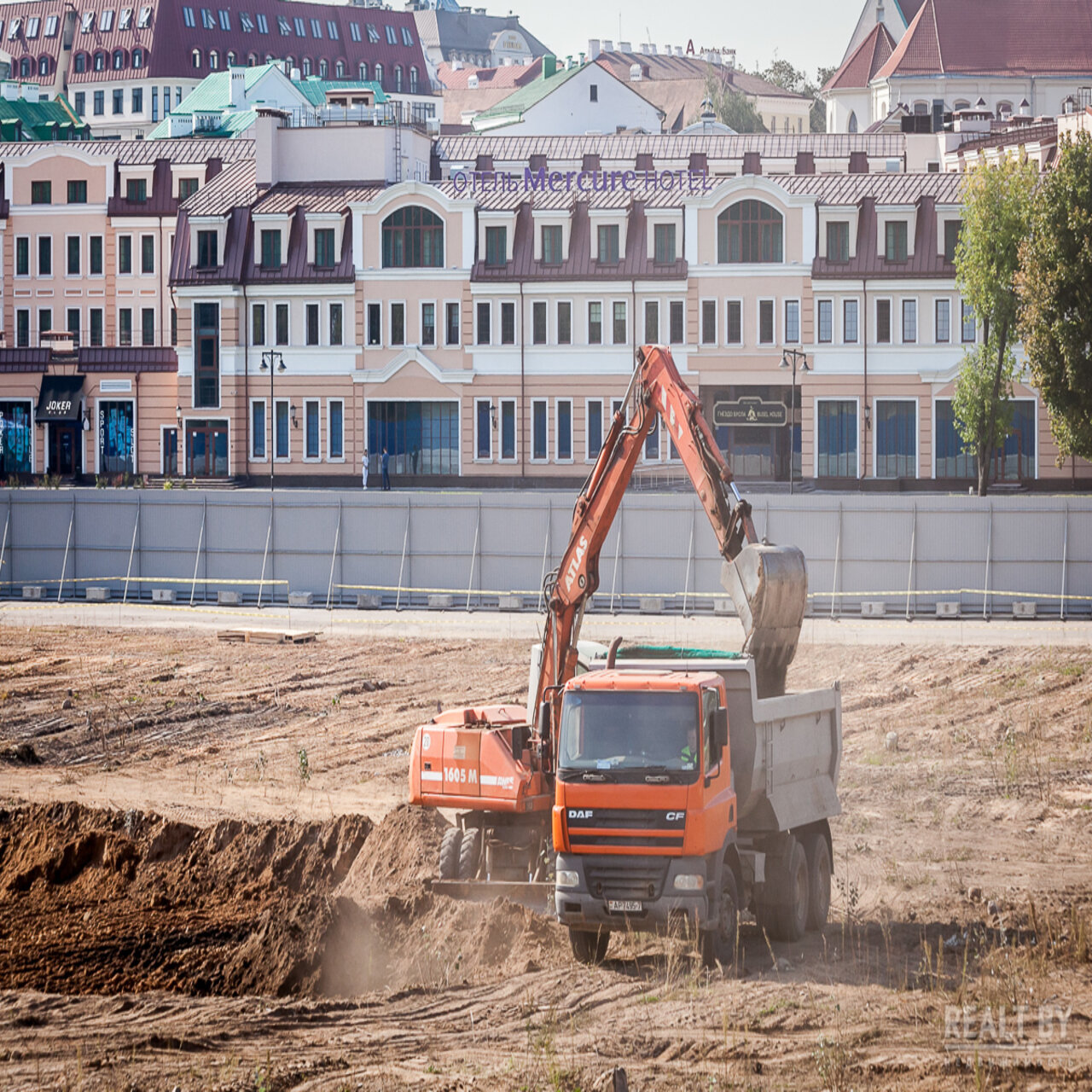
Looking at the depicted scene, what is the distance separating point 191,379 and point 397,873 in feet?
170

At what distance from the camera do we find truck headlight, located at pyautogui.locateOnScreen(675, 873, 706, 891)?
14461mm

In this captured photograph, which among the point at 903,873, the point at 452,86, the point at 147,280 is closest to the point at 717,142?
the point at 147,280

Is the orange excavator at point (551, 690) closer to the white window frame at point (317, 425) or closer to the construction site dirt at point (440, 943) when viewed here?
the construction site dirt at point (440, 943)

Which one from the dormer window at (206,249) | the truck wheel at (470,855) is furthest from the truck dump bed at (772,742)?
the dormer window at (206,249)

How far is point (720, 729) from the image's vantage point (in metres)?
14.7

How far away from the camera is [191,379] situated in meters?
68.0

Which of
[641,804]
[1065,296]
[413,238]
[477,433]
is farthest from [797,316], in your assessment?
[641,804]

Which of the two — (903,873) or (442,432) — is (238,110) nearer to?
(442,432)

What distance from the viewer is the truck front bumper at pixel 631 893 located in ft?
47.5

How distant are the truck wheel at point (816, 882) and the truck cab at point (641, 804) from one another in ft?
7.97

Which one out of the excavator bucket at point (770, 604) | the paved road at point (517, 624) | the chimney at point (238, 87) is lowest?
the paved road at point (517, 624)

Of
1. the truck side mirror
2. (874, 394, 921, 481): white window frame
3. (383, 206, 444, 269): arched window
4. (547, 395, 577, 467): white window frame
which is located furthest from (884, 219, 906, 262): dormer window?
the truck side mirror

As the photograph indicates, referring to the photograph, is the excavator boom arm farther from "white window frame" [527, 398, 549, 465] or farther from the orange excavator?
"white window frame" [527, 398, 549, 465]

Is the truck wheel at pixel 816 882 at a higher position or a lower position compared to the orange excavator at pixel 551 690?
lower
